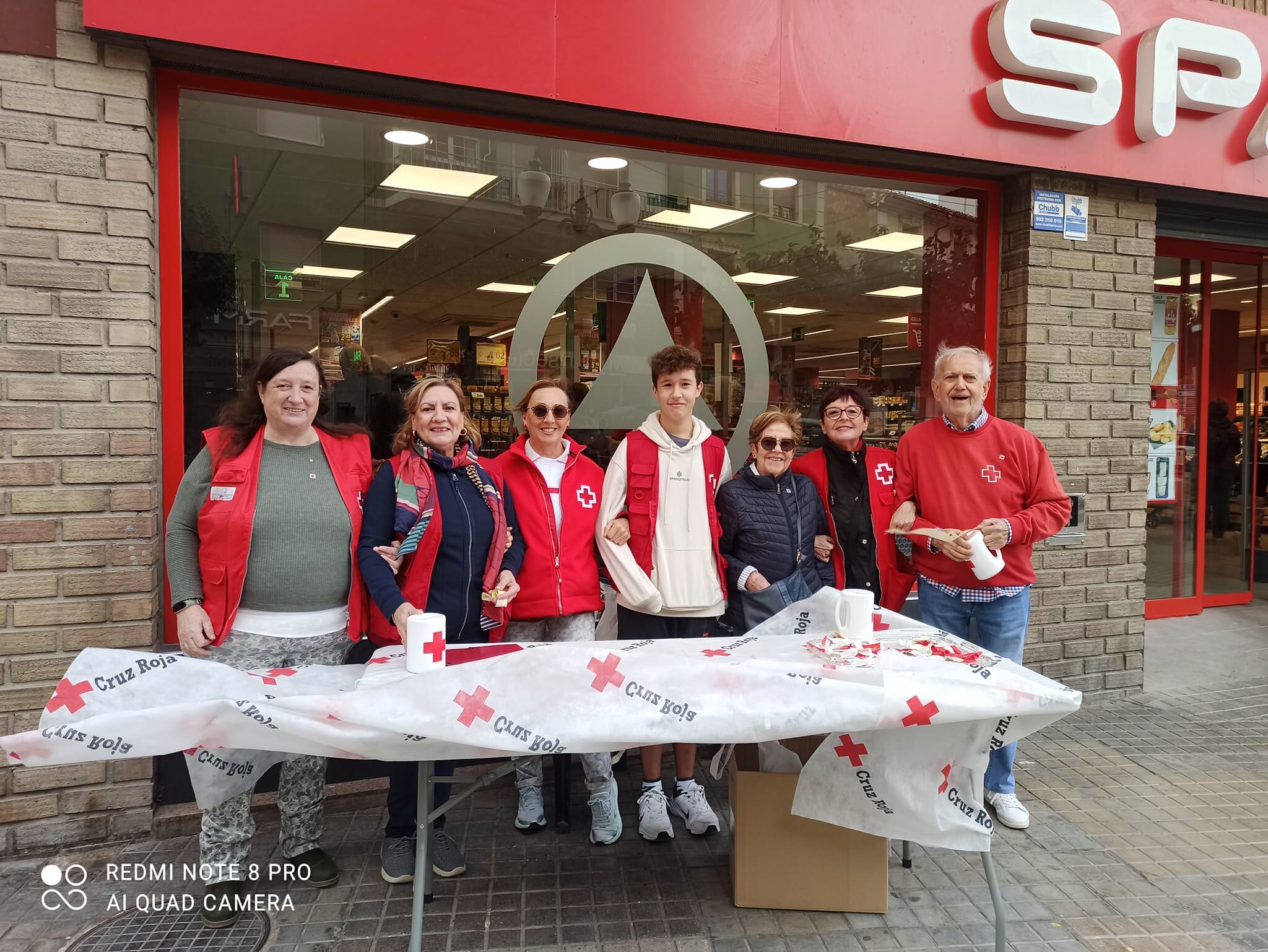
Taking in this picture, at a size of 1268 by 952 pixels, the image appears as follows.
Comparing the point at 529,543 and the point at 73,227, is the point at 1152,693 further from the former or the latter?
the point at 73,227

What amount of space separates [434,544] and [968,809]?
2057mm

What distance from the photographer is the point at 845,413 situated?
3.69 meters

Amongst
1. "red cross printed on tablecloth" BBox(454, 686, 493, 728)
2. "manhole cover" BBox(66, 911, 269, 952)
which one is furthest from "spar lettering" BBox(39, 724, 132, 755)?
"manhole cover" BBox(66, 911, 269, 952)

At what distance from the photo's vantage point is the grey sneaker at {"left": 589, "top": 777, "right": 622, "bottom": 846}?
3.37 m

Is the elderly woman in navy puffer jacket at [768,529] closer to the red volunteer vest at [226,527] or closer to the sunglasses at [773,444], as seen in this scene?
the sunglasses at [773,444]

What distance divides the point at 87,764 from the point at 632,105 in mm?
3818

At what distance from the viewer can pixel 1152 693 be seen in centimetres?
532

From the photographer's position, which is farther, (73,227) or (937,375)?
(937,375)

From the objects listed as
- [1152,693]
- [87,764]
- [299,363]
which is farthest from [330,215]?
[1152,693]

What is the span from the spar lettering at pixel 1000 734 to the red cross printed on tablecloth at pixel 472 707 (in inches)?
62.3

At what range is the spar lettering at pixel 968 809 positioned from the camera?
2.60m

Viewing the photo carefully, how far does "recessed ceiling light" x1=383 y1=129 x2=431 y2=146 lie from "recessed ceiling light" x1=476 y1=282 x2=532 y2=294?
0.77 meters

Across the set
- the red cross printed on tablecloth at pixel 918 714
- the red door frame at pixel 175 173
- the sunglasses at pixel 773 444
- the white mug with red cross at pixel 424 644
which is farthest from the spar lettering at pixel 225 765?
the sunglasses at pixel 773 444

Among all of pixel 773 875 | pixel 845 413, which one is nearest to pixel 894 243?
pixel 845 413
